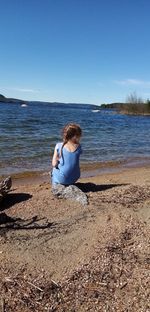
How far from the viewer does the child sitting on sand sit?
A: 686cm

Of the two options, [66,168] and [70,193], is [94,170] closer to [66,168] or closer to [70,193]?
[66,168]

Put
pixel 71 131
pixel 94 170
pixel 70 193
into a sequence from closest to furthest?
pixel 70 193 → pixel 71 131 → pixel 94 170

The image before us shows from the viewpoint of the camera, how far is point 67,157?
6.93m

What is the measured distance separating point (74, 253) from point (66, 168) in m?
2.61

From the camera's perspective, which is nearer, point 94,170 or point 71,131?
point 71,131

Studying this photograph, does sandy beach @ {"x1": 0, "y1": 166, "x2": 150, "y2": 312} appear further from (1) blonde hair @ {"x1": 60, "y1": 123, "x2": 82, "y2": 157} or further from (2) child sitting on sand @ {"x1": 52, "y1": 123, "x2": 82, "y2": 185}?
(1) blonde hair @ {"x1": 60, "y1": 123, "x2": 82, "y2": 157}

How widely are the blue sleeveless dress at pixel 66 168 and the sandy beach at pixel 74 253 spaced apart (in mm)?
646

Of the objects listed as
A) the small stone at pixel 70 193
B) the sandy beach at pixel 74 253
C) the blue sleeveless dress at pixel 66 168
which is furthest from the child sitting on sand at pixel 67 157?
the sandy beach at pixel 74 253

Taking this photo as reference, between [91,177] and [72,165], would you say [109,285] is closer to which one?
[72,165]

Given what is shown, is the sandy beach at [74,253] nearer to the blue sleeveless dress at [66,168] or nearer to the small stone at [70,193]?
the small stone at [70,193]

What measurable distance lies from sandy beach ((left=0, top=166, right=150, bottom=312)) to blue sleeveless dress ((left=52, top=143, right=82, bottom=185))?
65cm

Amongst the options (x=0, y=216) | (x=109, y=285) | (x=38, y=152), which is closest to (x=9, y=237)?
(x=0, y=216)

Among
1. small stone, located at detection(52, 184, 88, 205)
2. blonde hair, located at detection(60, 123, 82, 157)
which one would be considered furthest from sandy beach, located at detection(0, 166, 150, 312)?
blonde hair, located at detection(60, 123, 82, 157)

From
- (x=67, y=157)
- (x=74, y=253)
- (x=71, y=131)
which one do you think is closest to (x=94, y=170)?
(x=67, y=157)
